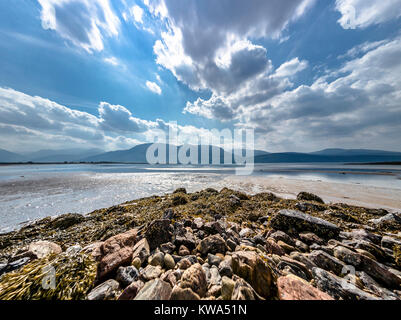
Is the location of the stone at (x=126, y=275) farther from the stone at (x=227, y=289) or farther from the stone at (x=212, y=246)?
the stone at (x=227, y=289)

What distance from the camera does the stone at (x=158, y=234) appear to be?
4.19 metres

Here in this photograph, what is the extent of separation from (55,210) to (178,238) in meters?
12.2

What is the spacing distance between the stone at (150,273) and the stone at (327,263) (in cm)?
407

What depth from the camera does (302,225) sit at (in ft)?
17.6

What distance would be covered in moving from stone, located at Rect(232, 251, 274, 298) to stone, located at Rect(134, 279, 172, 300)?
58.5 inches

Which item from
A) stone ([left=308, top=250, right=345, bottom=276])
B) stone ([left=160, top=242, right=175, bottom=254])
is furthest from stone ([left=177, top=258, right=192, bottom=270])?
stone ([left=308, top=250, right=345, bottom=276])

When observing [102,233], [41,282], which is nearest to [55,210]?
[102,233]

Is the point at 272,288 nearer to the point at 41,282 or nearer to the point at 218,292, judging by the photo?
the point at 218,292

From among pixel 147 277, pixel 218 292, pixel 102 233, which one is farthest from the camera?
pixel 102 233

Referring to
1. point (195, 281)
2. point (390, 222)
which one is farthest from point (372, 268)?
point (390, 222)

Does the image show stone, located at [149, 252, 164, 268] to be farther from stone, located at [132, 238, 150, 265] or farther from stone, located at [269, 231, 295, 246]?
stone, located at [269, 231, 295, 246]

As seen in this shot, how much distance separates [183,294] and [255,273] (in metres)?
1.50
